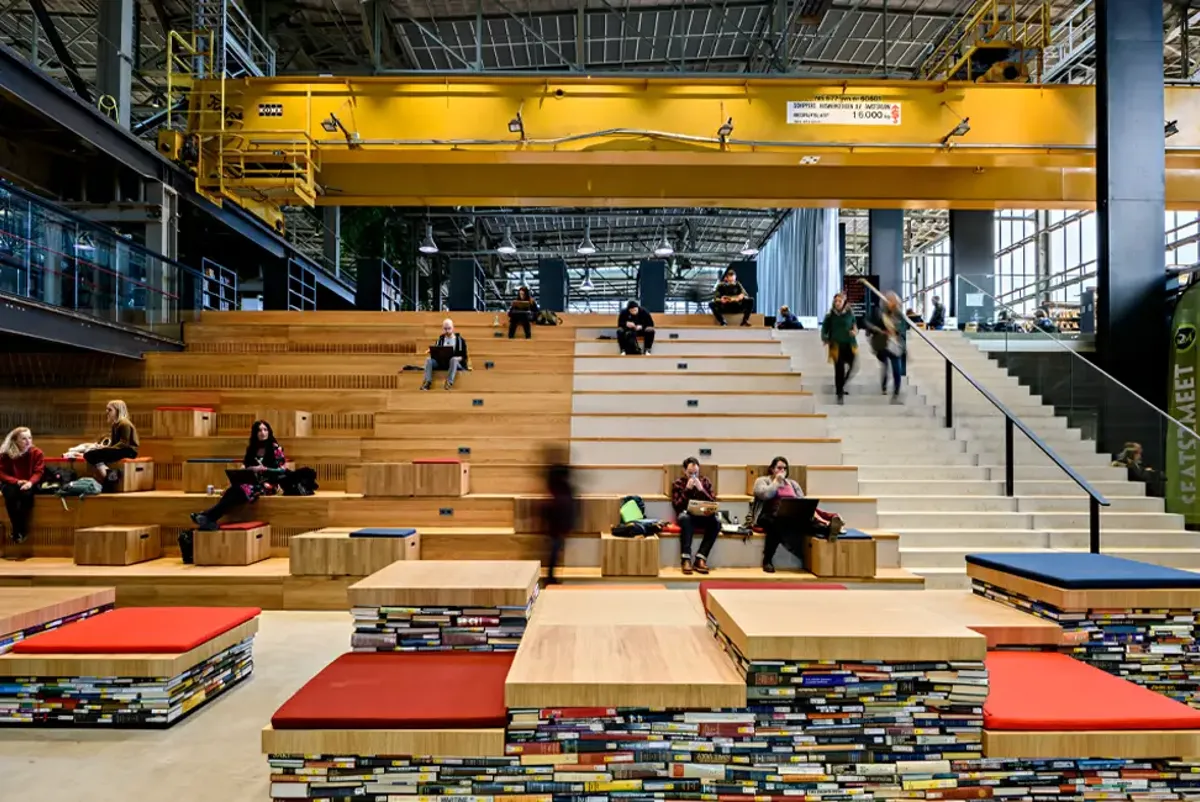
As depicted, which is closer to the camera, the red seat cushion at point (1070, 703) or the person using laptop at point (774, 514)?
the red seat cushion at point (1070, 703)

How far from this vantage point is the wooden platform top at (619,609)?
2.85m

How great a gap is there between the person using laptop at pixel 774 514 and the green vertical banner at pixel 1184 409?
12.3 ft

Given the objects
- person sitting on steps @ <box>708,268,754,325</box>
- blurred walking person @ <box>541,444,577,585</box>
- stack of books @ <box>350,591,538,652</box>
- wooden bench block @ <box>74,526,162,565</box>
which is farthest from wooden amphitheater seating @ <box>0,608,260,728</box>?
person sitting on steps @ <box>708,268,754,325</box>

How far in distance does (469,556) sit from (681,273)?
76.8 feet

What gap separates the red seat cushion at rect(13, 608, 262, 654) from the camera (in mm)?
3500

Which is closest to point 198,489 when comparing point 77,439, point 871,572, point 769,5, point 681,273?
point 77,439

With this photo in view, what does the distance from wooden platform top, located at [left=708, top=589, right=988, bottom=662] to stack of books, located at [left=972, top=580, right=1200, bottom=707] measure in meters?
1.01

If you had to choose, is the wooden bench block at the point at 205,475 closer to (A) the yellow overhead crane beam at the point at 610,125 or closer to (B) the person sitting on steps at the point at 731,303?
(A) the yellow overhead crane beam at the point at 610,125

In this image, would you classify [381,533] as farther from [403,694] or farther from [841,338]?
[841,338]

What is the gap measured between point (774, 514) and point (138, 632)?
14.4ft

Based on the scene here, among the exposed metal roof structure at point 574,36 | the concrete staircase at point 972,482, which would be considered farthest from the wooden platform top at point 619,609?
the exposed metal roof structure at point 574,36

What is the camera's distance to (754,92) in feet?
29.5

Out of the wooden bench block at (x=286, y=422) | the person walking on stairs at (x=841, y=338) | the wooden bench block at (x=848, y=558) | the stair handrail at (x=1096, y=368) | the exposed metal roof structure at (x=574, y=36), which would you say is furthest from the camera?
the exposed metal roof structure at (x=574, y=36)

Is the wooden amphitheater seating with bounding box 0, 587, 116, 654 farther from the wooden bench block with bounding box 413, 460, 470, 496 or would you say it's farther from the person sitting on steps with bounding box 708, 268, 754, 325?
the person sitting on steps with bounding box 708, 268, 754, 325
